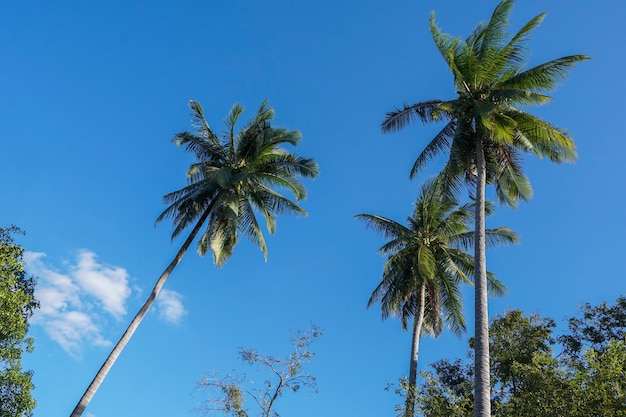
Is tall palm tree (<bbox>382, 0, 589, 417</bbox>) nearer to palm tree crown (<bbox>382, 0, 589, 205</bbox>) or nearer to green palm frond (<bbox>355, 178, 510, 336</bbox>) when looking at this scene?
palm tree crown (<bbox>382, 0, 589, 205</bbox>)

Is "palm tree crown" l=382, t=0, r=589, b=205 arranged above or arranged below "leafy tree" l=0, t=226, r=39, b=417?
above

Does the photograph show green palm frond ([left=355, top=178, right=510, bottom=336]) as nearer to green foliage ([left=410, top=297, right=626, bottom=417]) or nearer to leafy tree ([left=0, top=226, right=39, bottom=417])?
green foliage ([left=410, top=297, right=626, bottom=417])

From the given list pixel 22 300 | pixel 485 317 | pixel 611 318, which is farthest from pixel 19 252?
pixel 611 318

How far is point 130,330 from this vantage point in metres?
16.2

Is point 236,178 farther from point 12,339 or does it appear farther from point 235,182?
point 12,339

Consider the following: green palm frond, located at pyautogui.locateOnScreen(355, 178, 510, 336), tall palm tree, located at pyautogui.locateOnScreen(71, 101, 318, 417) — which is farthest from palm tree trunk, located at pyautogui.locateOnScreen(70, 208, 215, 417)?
green palm frond, located at pyautogui.locateOnScreen(355, 178, 510, 336)

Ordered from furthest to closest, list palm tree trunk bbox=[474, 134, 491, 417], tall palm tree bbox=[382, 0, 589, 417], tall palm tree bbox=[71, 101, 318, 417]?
tall palm tree bbox=[71, 101, 318, 417]
tall palm tree bbox=[382, 0, 589, 417]
palm tree trunk bbox=[474, 134, 491, 417]

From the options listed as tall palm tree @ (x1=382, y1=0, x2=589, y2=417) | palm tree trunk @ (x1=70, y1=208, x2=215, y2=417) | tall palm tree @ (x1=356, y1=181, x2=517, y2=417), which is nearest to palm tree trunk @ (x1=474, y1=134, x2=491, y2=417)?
tall palm tree @ (x1=382, y1=0, x2=589, y2=417)

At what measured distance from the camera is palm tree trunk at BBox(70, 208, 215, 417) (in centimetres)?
1437

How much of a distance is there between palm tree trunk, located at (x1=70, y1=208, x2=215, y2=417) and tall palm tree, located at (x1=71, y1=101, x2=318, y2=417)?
47 mm

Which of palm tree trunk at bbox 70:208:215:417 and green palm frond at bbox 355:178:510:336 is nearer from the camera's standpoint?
palm tree trunk at bbox 70:208:215:417

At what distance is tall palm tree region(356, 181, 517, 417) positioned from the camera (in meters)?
20.3

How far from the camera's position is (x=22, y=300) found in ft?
63.0

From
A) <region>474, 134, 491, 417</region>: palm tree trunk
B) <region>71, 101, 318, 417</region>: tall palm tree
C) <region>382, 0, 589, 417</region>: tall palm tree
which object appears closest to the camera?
<region>474, 134, 491, 417</region>: palm tree trunk
